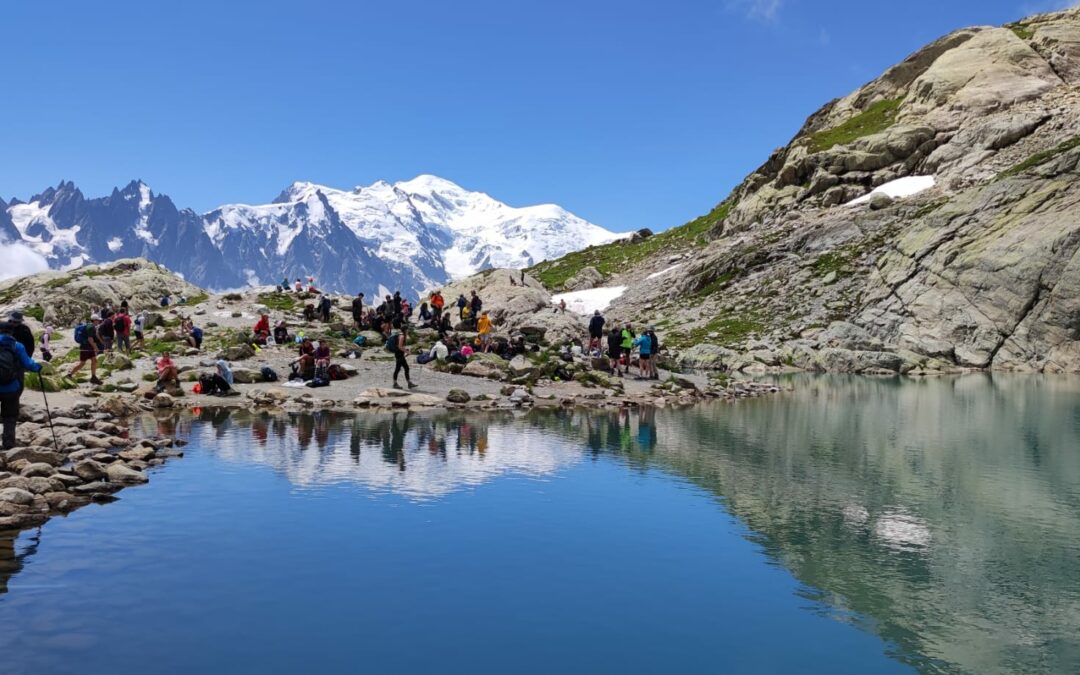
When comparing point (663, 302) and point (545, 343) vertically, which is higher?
point (663, 302)

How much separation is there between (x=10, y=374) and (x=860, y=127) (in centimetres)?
11380

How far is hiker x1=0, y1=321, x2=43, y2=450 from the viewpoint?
1827cm

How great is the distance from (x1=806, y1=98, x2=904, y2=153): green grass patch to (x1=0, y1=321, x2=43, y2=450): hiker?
4155 inches

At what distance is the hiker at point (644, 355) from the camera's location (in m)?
46.1

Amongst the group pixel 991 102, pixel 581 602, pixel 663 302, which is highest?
pixel 991 102

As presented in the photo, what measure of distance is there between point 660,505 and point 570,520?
9.20 ft

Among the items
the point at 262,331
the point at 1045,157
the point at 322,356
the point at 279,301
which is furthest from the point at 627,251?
the point at 322,356

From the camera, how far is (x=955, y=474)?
22.4m

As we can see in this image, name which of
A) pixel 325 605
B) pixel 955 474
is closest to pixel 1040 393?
pixel 955 474

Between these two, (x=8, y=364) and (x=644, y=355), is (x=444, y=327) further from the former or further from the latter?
(x=8, y=364)

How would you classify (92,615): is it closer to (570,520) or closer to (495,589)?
(495,589)

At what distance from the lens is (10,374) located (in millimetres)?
18453

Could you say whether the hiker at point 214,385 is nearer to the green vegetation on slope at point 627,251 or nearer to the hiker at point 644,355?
the hiker at point 644,355

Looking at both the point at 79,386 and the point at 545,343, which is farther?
the point at 545,343
